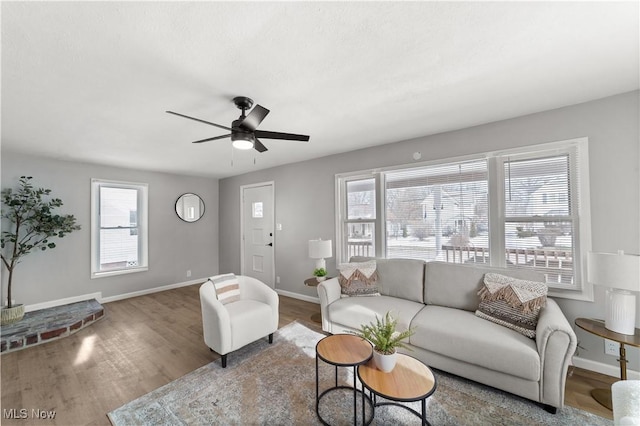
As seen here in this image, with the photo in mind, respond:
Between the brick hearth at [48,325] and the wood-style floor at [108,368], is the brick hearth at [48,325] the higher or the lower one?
the higher one

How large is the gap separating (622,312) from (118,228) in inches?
262

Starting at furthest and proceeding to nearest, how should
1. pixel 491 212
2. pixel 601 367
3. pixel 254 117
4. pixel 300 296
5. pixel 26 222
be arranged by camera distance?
pixel 300 296
pixel 26 222
pixel 491 212
pixel 601 367
pixel 254 117

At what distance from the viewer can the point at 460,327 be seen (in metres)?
2.12

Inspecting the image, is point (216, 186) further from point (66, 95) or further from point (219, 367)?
point (219, 367)

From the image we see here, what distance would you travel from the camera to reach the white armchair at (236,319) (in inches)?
92.5

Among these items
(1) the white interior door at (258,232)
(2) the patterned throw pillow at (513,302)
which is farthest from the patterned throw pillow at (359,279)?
(1) the white interior door at (258,232)

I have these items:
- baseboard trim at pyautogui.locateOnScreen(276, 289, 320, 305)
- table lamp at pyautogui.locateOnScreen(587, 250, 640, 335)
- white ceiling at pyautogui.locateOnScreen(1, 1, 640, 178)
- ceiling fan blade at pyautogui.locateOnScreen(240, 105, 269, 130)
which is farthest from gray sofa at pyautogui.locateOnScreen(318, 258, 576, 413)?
Result: ceiling fan blade at pyautogui.locateOnScreen(240, 105, 269, 130)

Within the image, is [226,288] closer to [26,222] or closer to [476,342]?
[476,342]

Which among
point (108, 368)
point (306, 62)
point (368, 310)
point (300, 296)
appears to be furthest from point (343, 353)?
point (300, 296)

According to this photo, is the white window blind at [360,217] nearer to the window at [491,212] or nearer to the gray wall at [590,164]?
the window at [491,212]

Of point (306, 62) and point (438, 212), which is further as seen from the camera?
point (438, 212)

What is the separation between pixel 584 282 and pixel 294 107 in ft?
10.3

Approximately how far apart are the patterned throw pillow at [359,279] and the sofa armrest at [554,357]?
5.02 feet

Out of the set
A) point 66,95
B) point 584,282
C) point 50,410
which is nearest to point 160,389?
point 50,410
